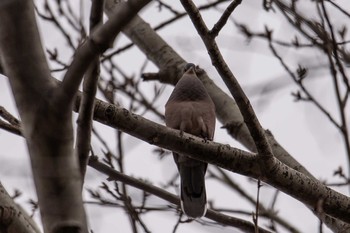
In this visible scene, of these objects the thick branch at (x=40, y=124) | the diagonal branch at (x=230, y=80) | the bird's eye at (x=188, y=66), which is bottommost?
the thick branch at (x=40, y=124)

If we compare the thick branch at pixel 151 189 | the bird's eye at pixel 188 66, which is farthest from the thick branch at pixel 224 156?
the bird's eye at pixel 188 66

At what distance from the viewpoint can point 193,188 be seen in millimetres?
3791

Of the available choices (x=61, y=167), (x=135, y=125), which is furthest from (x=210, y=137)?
(x=61, y=167)

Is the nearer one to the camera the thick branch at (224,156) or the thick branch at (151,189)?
the thick branch at (224,156)

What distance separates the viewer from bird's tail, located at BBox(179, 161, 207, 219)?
3.58 metres

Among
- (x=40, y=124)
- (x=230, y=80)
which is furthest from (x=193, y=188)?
(x=40, y=124)

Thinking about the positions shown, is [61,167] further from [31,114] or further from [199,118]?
[199,118]

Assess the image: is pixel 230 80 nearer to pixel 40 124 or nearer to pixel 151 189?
pixel 151 189

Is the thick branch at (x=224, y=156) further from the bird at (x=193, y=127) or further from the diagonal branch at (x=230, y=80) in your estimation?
the bird at (x=193, y=127)

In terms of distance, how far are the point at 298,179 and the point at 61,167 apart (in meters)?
1.62

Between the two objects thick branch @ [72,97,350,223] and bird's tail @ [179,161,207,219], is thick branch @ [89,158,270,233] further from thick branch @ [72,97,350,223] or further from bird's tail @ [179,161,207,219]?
bird's tail @ [179,161,207,219]

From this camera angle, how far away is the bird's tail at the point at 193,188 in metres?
3.58

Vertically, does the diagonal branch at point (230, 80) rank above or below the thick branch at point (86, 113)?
above

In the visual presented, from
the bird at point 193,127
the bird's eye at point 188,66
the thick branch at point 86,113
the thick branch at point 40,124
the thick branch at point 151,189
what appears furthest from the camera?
the bird's eye at point 188,66
